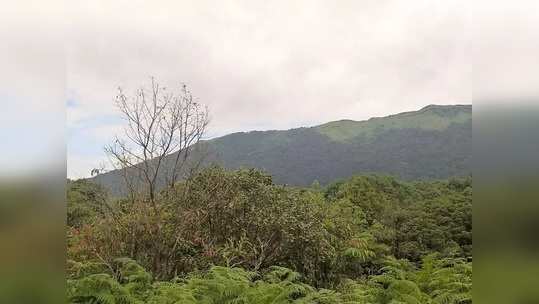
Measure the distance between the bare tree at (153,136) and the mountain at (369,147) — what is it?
161 centimetres

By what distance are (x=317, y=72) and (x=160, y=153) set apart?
2.26 metres

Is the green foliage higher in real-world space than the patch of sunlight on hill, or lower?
lower

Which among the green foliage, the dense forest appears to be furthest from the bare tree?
the green foliage

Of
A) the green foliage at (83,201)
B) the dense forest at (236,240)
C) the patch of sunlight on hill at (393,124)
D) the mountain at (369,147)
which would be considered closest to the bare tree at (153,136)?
the dense forest at (236,240)

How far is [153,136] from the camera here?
4.23 m

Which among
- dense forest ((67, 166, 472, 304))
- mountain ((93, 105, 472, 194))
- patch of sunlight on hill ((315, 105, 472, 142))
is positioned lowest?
dense forest ((67, 166, 472, 304))

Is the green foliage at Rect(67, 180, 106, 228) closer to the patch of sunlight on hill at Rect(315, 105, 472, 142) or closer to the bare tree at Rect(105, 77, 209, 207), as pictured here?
the bare tree at Rect(105, 77, 209, 207)

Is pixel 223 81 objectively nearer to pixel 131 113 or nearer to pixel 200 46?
pixel 200 46

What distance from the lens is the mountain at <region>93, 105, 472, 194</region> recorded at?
6688 mm

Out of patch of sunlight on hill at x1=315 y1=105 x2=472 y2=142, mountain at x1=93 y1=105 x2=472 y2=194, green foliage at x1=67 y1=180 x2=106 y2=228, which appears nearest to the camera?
green foliage at x1=67 y1=180 x2=106 y2=228
